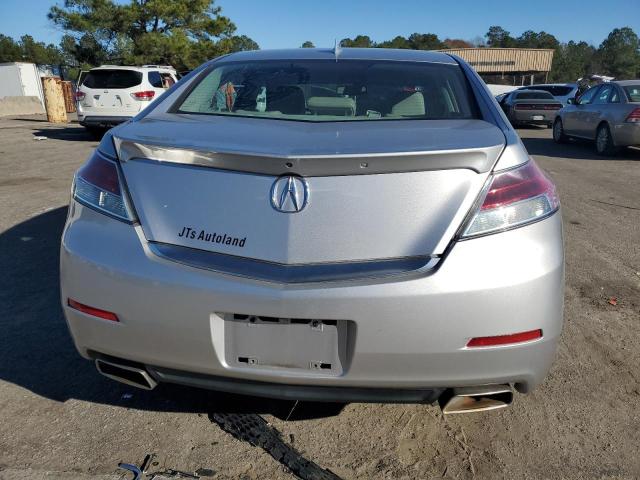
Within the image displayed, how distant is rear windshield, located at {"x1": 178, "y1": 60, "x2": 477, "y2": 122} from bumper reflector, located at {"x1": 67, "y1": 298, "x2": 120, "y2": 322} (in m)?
1.04

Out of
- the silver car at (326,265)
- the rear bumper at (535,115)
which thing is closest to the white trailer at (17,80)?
the rear bumper at (535,115)

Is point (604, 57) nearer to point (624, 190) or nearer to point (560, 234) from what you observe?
point (624, 190)

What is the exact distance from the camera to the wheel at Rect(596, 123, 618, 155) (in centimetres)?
1093

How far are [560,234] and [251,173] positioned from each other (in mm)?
1125

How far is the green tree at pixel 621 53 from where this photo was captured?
314 ft

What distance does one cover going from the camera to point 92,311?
6.51ft

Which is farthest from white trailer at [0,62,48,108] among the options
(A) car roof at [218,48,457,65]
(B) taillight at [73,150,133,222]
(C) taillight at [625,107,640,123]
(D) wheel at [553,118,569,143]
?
(B) taillight at [73,150,133,222]

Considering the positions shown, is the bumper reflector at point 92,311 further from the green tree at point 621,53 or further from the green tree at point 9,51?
the green tree at point 621,53

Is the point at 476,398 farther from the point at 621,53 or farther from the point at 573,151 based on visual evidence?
the point at 621,53

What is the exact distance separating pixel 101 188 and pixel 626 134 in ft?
34.8

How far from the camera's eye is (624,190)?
25.2 ft

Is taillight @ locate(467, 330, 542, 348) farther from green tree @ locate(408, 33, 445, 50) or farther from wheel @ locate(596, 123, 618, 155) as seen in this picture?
green tree @ locate(408, 33, 445, 50)

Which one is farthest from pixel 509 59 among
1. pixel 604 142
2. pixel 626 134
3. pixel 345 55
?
pixel 345 55

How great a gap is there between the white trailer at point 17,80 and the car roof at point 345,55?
101ft
